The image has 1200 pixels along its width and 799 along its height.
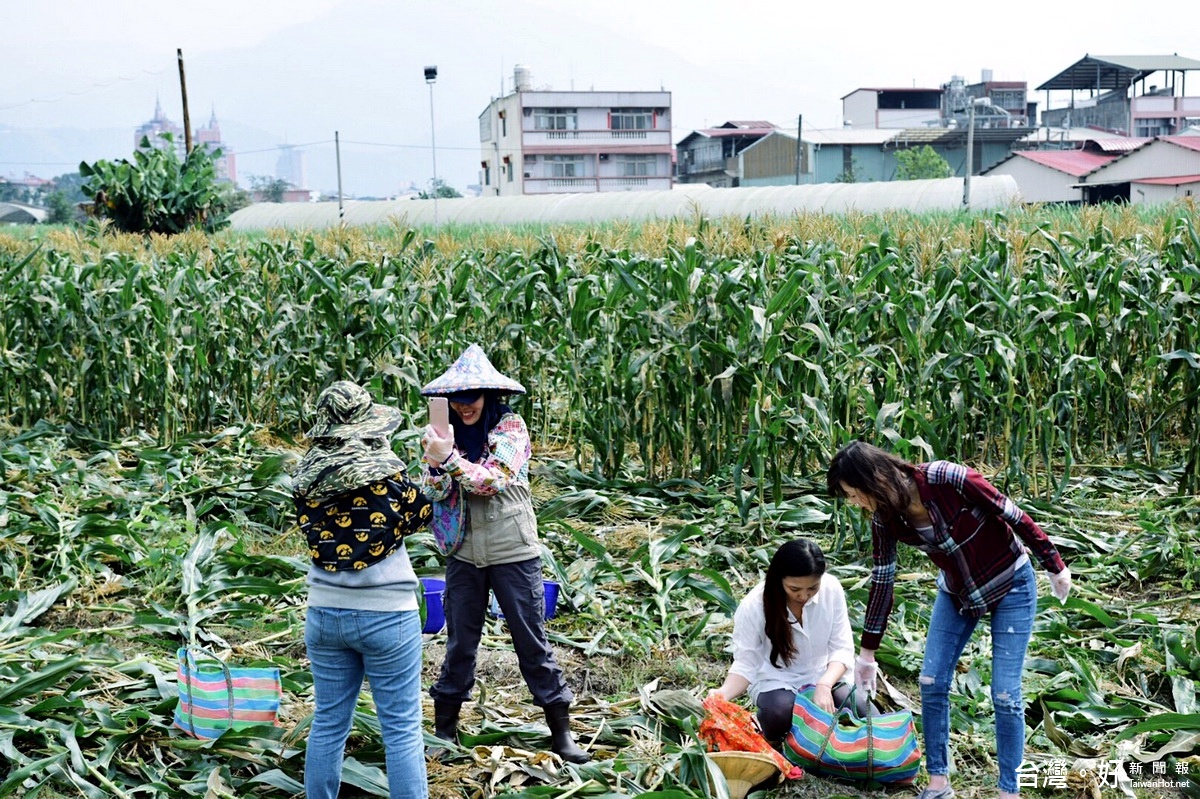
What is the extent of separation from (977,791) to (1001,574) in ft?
2.71

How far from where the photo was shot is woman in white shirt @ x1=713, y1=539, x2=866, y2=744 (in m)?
4.06

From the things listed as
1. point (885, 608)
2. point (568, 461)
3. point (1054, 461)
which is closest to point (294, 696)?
point (885, 608)

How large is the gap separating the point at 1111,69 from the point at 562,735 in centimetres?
7025

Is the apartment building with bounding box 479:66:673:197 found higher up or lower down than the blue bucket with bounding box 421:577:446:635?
higher up

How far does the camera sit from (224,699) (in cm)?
403

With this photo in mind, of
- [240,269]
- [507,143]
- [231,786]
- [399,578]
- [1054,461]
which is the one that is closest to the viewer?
[399,578]

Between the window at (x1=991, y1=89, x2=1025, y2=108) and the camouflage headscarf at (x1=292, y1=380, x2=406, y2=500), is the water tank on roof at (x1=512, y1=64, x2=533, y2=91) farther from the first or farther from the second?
the camouflage headscarf at (x1=292, y1=380, x2=406, y2=500)

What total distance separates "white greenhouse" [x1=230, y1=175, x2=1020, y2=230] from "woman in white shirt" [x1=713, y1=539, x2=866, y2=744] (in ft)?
72.1

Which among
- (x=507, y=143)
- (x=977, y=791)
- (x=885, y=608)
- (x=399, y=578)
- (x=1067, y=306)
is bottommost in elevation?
(x=977, y=791)

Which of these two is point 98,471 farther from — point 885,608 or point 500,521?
point 885,608

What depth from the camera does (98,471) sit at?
8.08 meters

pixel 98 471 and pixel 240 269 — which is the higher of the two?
pixel 240 269

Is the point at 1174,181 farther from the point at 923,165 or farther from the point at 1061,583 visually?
the point at 1061,583

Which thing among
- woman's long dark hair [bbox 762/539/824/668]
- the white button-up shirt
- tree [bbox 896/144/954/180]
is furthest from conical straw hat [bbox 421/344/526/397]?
tree [bbox 896/144/954/180]
